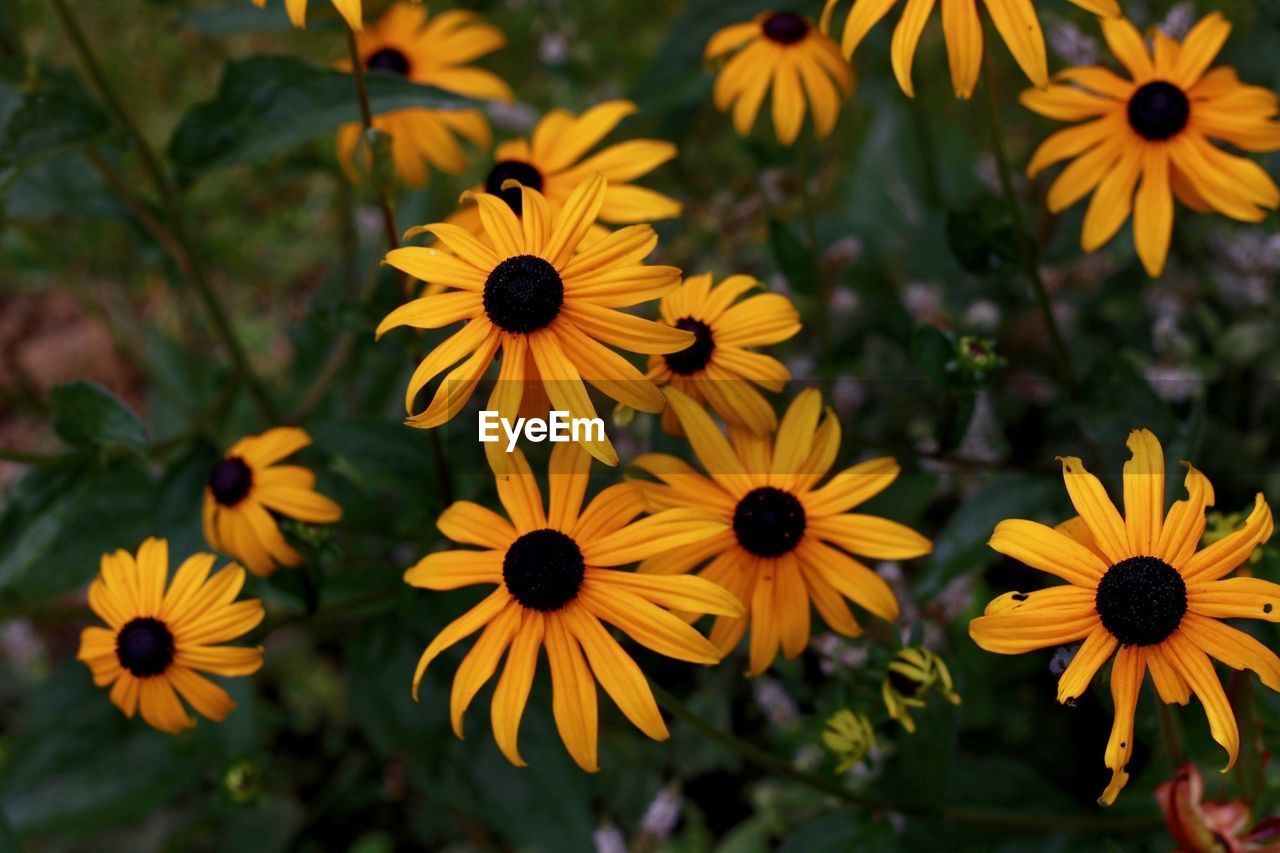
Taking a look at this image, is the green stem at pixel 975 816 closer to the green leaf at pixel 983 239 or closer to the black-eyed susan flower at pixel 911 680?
the black-eyed susan flower at pixel 911 680

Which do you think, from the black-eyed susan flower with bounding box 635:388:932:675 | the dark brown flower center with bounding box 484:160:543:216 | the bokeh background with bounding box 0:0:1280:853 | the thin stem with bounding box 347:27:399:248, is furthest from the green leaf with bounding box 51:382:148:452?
the black-eyed susan flower with bounding box 635:388:932:675

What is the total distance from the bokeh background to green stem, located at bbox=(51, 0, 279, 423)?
0.12 ft

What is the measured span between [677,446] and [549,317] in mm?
441

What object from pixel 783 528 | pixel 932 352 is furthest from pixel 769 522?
pixel 932 352

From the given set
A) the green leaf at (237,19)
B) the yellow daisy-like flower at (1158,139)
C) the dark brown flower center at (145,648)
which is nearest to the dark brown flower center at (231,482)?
the dark brown flower center at (145,648)

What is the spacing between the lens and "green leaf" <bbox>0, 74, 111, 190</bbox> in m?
1.42

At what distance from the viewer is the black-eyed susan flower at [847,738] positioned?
3.86 ft

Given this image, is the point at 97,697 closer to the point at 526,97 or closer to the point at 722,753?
the point at 722,753

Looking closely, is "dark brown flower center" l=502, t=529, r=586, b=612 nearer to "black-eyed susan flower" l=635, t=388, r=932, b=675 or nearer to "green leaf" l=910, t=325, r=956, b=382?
"black-eyed susan flower" l=635, t=388, r=932, b=675

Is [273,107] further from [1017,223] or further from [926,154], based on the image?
[926,154]

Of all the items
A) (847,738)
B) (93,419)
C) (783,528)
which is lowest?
(93,419)

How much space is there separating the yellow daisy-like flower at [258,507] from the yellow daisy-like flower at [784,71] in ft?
2.42

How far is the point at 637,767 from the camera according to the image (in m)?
1.89

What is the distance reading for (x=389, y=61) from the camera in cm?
171
